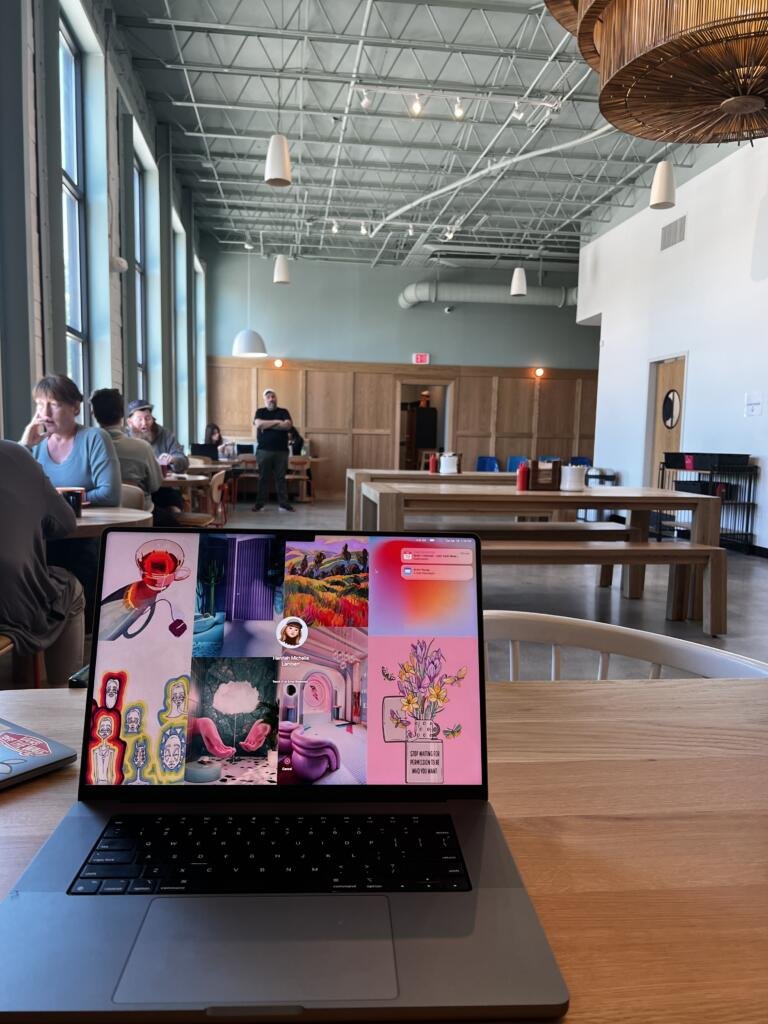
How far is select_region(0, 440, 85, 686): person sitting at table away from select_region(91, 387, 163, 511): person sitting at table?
1.87 m

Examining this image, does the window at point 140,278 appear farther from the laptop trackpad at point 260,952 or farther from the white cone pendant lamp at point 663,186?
the laptop trackpad at point 260,952

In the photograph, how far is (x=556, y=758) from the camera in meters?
0.81

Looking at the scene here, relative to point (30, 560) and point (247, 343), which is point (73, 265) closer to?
point (247, 343)

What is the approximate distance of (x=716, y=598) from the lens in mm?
4031

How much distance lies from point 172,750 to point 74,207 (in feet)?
22.1

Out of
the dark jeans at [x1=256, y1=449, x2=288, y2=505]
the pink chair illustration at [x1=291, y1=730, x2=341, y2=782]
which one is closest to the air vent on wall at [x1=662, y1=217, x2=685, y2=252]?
the dark jeans at [x1=256, y1=449, x2=288, y2=505]

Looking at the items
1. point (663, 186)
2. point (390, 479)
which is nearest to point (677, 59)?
point (390, 479)

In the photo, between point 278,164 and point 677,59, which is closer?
point 677,59

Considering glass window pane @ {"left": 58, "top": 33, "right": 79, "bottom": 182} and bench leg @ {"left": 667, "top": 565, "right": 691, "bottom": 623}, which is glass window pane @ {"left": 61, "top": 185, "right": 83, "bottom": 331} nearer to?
glass window pane @ {"left": 58, "top": 33, "right": 79, "bottom": 182}

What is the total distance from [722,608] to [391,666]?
12.9 feet

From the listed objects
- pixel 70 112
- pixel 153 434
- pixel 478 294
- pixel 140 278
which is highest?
pixel 478 294

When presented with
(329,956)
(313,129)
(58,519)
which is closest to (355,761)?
(329,956)

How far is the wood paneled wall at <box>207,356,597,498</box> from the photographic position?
1364cm

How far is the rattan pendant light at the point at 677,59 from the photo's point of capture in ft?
4.38
